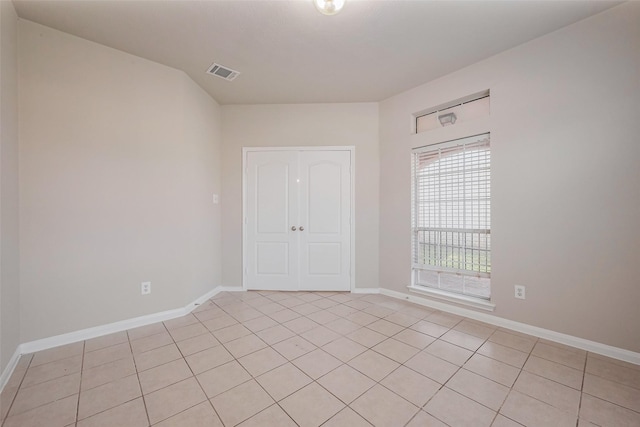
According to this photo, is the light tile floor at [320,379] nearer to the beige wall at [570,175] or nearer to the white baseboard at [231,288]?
the beige wall at [570,175]

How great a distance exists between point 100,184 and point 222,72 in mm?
1729

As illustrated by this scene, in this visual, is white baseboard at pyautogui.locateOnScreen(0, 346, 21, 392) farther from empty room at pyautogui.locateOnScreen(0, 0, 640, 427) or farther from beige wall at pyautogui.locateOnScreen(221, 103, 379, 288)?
beige wall at pyautogui.locateOnScreen(221, 103, 379, 288)

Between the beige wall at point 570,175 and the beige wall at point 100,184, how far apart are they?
3.39 m

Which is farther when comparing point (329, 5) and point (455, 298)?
point (455, 298)

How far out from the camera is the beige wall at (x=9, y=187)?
1728 millimetres

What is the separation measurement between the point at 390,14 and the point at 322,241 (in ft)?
8.74

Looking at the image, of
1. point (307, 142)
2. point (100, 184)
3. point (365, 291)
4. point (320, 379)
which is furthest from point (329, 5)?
point (365, 291)

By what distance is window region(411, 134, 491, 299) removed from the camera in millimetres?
2678

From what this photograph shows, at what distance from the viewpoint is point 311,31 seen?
85.2 inches

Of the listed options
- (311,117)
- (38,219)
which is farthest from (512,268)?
(38,219)

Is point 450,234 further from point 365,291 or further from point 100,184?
point 100,184

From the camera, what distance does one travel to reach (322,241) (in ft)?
11.9

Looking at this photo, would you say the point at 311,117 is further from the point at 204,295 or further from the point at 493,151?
the point at 204,295

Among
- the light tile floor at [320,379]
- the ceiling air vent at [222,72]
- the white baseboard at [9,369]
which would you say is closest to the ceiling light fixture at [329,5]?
the ceiling air vent at [222,72]
